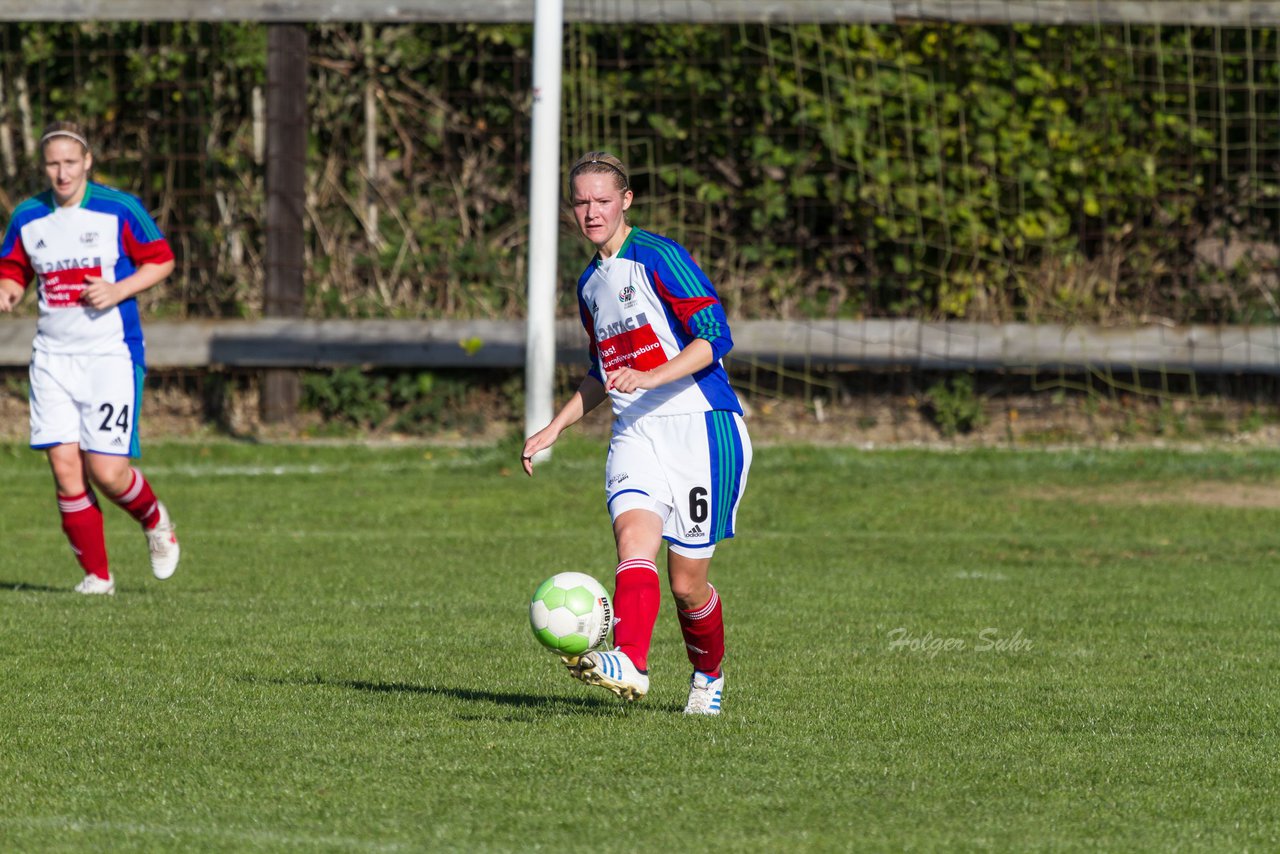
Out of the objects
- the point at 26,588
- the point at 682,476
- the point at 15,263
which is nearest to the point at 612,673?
the point at 682,476

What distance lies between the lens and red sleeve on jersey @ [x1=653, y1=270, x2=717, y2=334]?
17.4ft

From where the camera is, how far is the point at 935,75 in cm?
1359

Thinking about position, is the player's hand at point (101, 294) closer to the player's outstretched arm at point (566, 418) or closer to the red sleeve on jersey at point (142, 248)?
the red sleeve on jersey at point (142, 248)

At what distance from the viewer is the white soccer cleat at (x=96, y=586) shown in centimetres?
794

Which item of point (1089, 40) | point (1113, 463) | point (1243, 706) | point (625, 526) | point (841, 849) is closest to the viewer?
point (841, 849)

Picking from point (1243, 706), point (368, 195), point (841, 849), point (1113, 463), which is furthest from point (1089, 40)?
point (841, 849)

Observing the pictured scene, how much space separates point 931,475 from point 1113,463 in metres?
1.32

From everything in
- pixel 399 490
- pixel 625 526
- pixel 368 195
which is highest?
pixel 368 195

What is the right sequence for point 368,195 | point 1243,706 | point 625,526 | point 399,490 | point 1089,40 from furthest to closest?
point 368,195 < point 1089,40 < point 399,490 < point 1243,706 < point 625,526

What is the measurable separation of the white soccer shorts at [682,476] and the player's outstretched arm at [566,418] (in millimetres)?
187

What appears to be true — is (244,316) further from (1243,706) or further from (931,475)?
(1243,706)

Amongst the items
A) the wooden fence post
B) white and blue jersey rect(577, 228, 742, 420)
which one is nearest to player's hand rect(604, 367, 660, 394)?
white and blue jersey rect(577, 228, 742, 420)

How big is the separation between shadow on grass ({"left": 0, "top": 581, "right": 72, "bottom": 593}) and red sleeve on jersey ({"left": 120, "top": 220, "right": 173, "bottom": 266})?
1515 mm

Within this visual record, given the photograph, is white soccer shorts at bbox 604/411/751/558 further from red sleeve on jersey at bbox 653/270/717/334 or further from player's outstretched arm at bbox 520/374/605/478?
red sleeve on jersey at bbox 653/270/717/334
